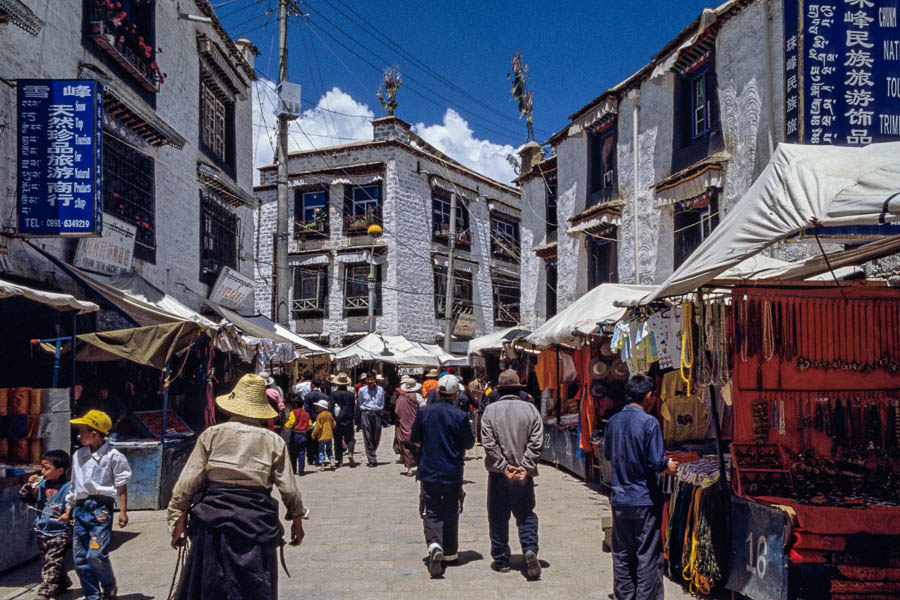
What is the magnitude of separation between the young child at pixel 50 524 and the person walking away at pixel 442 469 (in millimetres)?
3062

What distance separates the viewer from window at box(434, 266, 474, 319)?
1256 inches

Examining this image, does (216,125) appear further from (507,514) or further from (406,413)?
(507,514)

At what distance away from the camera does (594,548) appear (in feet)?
25.1

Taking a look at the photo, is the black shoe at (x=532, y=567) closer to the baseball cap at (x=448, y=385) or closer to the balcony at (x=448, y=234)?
the baseball cap at (x=448, y=385)

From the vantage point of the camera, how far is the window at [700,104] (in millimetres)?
15016

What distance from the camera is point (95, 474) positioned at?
5621 millimetres

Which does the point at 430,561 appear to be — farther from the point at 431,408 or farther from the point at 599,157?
the point at 599,157

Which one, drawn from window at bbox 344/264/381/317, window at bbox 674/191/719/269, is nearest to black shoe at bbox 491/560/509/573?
window at bbox 674/191/719/269

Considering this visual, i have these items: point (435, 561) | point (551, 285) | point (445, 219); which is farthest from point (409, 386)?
point (445, 219)

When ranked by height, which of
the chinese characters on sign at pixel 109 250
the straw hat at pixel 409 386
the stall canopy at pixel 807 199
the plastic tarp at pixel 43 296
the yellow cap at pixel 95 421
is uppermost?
the chinese characters on sign at pixel 109 250

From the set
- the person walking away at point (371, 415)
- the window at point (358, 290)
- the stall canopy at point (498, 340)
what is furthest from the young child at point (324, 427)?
the window at point (358, 290)

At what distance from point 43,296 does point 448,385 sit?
172 inches

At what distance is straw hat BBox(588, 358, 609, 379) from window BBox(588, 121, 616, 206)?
8.48 metres

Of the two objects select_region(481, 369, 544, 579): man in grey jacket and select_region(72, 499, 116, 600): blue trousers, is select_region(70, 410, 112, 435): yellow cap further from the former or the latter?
select_region(481, 369, 544, 579): man in grey jacket
